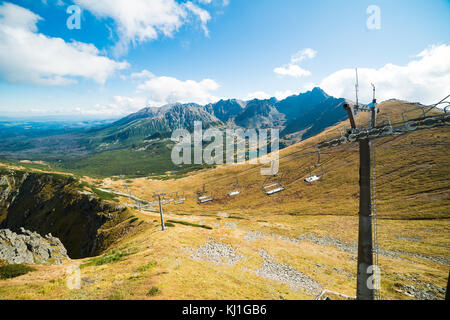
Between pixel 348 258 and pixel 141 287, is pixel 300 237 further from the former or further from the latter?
pixel 141 287

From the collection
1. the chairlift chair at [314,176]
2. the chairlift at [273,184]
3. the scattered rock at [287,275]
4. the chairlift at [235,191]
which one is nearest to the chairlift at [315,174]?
the chairlift chair at [314,176]

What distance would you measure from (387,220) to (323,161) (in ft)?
190

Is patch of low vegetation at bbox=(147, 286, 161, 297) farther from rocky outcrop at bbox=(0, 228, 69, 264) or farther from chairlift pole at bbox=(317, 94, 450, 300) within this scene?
rocky outcrop at bbox=(0, 228, 69, 264)

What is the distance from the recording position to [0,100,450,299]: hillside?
58.9 ft

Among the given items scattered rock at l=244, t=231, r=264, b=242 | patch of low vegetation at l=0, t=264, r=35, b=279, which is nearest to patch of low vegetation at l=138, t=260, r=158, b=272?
patch of low vegetation at l=0, t=264, r=35, b=279

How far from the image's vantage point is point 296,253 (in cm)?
3441

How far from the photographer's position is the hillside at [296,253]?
17938 mm

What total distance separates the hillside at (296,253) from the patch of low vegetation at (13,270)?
1303 mm

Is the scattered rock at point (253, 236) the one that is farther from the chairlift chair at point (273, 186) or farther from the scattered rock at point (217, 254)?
the chairlift chair at point (273, 186)

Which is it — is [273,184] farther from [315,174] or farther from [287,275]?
[287,275]

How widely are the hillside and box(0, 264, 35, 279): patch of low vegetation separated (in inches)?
51.3

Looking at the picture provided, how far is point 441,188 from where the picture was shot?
183 feet

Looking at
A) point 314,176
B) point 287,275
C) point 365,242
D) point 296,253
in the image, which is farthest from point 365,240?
point 314,176
